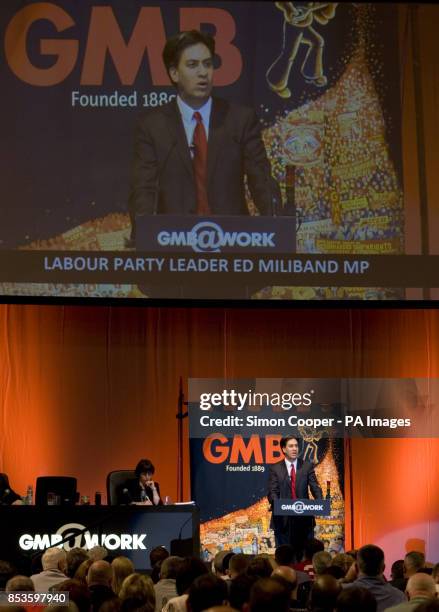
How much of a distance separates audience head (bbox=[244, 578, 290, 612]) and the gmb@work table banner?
4.82m

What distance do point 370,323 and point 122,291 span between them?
3.64 metres

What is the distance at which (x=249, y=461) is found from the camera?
957 centimetres

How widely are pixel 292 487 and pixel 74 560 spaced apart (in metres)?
4.58

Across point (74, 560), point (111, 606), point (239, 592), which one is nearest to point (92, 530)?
point (74, 560)

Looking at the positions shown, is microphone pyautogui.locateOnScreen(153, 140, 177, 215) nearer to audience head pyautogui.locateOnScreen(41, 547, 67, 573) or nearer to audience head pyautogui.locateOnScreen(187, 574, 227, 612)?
audience head pyautogui.locateOnScreen(41, 547, 67, 573)

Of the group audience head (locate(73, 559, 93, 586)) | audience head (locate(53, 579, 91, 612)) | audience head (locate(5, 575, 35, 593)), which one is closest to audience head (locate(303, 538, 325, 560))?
audience head (locate(73, 559, 93, 586))

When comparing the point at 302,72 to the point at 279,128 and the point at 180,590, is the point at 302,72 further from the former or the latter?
the point at 180,590

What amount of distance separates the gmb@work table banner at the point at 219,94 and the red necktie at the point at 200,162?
0.31 m

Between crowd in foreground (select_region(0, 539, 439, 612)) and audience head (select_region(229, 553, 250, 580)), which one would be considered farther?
audience head (select_region(229, 553, 250, 580))

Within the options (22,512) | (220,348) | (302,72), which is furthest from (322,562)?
(220,348)

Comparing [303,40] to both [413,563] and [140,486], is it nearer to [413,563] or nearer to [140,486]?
[140,486]

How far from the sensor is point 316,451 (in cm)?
952

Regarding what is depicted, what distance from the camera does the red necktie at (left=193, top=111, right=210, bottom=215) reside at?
7.53 m
